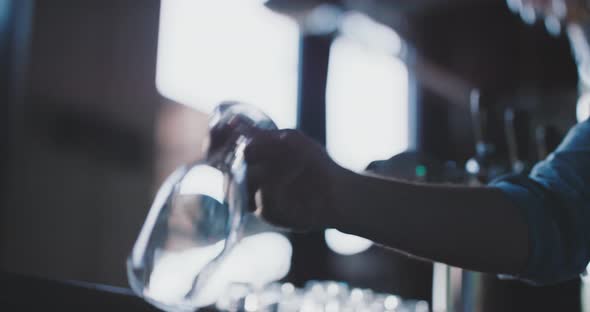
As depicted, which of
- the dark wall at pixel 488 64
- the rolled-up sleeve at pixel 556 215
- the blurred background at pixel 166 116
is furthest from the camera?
the dark wall at pixel 488 64

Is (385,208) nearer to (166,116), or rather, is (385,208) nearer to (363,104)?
(166,116)

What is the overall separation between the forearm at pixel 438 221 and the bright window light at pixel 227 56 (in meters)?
0.93

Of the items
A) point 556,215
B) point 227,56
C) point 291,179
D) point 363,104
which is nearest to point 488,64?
point 363,104

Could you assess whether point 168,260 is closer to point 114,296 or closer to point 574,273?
point 114,296

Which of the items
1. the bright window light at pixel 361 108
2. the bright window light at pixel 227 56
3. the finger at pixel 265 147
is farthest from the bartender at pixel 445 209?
the bright window light at pixel 361 108

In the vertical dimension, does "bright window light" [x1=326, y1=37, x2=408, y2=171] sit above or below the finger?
below

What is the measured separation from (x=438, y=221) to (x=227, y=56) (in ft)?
4.58

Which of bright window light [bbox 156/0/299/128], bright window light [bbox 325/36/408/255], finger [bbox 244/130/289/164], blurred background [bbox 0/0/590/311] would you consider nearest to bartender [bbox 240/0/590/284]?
finger [bbox 244/130/289/164]

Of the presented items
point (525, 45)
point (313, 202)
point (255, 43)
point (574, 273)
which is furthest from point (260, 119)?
point (525, 45)

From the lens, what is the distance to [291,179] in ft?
1.53

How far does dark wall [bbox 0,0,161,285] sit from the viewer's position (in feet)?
4.28

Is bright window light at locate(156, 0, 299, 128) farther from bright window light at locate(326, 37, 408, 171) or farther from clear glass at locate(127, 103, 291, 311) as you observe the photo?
clear glass at locate(127, 103, 291, 311)

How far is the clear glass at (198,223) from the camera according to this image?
40 centimetres

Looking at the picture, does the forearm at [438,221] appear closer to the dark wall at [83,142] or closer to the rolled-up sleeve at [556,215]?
the rolled-up sleeve at [556,215]
